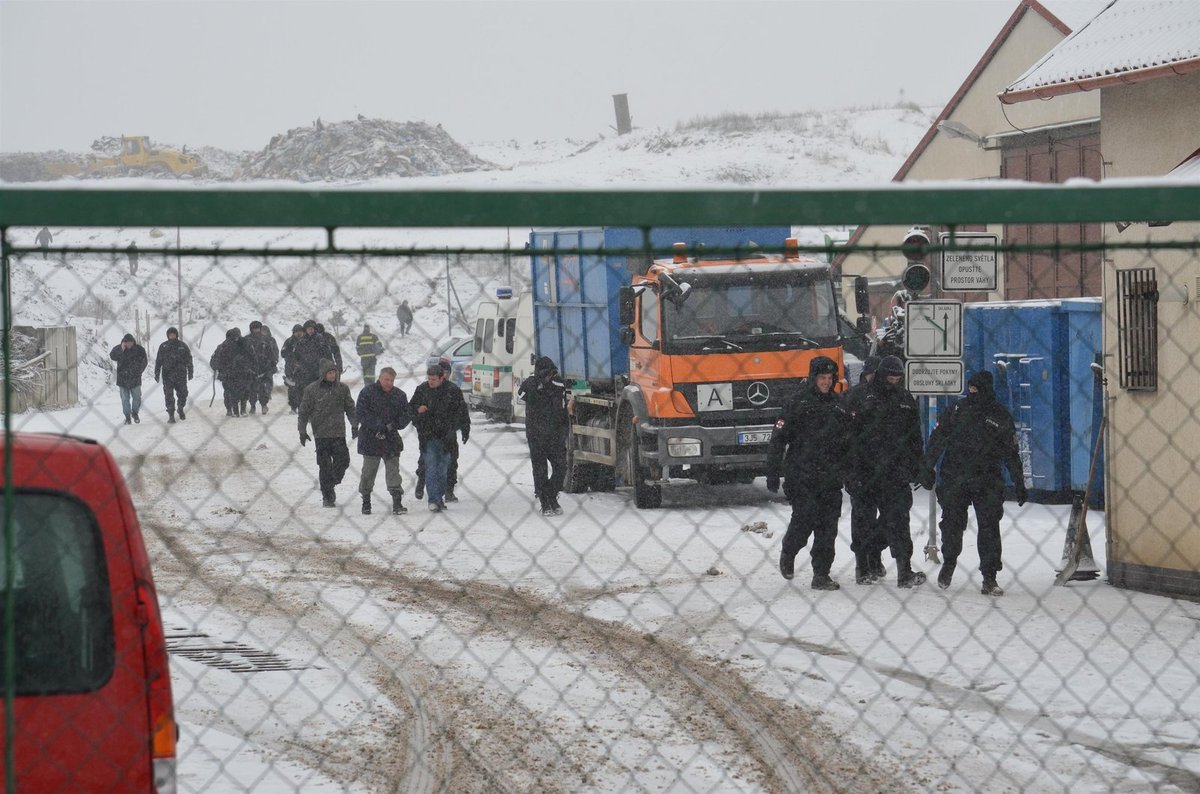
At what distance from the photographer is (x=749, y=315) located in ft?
52.9

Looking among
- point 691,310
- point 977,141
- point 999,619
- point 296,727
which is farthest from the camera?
point 977,141

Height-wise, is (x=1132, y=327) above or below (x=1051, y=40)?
below

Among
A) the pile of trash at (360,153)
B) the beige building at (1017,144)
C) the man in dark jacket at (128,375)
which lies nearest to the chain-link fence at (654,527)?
the man in dark jacket at (128,375)

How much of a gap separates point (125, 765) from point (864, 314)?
13.0 metres

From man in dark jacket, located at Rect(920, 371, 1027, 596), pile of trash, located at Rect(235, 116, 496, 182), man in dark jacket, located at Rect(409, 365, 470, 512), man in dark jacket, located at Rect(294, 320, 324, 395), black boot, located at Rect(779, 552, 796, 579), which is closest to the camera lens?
man in dark jacket, located at Rect(920, 371, 1027, 596)

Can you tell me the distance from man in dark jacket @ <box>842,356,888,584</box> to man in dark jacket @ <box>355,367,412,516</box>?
628 cm

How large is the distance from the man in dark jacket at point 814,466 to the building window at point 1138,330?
2.17 m

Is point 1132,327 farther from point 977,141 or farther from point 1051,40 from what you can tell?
point 1051,40

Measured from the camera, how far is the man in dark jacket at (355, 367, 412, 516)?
16.8 m

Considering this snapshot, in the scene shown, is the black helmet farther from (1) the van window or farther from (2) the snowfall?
(1) the van window

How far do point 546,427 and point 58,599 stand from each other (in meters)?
12.6

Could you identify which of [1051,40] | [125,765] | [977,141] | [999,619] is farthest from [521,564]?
[1051,40]

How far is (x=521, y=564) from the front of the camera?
43.5ft

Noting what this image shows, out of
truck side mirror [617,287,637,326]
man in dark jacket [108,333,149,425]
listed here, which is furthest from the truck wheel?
man in dark jacket [108,333,149,425]
